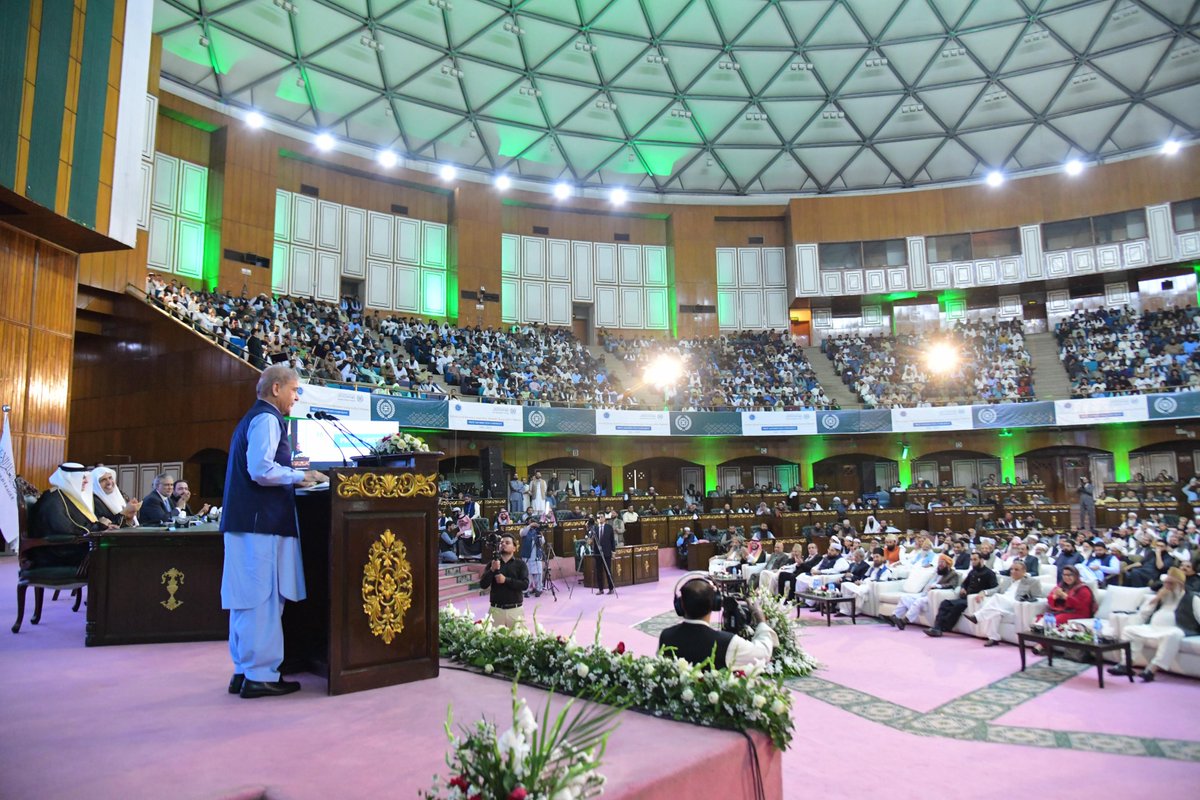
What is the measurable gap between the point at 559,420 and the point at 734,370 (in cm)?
823

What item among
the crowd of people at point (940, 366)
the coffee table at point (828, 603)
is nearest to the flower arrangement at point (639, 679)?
the coffee table at point (828, 603)

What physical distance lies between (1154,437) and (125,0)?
→ 97.4 ft

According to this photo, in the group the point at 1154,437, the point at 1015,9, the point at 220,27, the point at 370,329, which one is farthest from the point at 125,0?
the point at 1154,437

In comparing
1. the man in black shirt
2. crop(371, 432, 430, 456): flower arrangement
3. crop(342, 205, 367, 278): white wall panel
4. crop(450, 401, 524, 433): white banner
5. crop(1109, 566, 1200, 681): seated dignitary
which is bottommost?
crop(1109, 566, 1200, 681): seated dignitary

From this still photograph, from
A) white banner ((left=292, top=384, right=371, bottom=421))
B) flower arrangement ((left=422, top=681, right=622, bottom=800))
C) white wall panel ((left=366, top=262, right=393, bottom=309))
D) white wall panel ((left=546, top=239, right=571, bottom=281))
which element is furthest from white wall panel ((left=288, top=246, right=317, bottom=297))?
flower arrangement ((left=422, top=681, right=622, bottom=800))

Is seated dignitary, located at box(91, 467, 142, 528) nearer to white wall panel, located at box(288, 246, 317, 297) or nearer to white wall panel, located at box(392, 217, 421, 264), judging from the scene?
white wall panel, located at box(288, 246, 317, 297)

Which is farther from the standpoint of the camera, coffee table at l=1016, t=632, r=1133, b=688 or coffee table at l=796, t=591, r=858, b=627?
coffee table at l=796, t=591, r=858, b=627

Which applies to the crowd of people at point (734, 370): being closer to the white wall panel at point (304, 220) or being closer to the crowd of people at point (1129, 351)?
the crowd of people at point (1129, 351)

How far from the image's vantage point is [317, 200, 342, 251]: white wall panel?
2500 centimetres

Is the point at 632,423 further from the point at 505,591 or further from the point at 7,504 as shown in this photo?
the point at 7,504

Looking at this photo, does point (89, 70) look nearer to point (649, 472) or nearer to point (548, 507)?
point (548, 507)

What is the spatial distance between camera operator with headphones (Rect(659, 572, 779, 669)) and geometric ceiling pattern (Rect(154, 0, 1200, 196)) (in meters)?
22.3

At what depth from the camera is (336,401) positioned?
16.5 meters

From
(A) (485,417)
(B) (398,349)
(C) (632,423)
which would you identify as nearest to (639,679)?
(A) (485,417)
